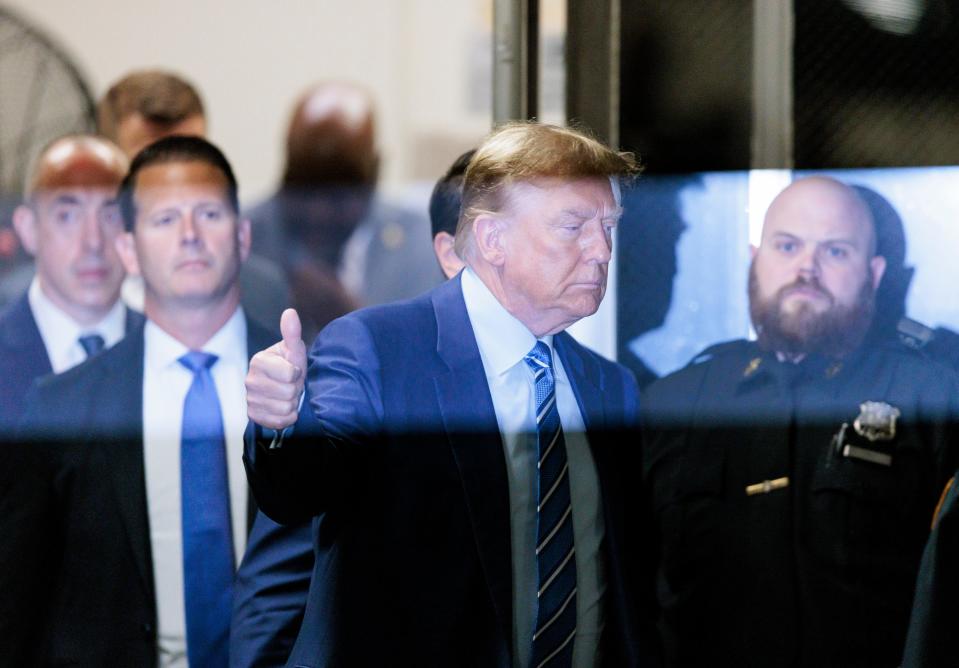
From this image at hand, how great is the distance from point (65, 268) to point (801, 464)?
43.6 inches

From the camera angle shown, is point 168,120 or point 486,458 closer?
point 486,458

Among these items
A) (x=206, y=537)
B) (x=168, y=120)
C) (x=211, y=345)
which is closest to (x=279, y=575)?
(x=206, y=537)

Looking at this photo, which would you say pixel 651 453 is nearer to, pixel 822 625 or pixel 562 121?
pixel 822 625

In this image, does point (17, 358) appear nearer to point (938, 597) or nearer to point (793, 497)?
point (793, 497)

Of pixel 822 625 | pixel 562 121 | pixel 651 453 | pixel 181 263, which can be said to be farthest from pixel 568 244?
pixel 822 625

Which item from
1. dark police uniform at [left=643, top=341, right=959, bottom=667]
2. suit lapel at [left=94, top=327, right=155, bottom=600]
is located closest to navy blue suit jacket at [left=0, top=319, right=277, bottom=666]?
suit lapel at [left=94, top=327, right=155, bottom=600]

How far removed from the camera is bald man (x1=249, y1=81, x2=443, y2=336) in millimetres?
1917

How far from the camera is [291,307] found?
6.31 ft

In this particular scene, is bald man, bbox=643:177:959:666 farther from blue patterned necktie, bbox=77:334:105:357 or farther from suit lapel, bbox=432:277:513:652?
blue patterned necktie, bbox=77:334:105:357

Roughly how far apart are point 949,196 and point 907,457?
40 centimetres

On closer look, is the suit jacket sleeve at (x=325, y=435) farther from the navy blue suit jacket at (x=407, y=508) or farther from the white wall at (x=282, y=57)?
the white wall at (x=282, y=57)

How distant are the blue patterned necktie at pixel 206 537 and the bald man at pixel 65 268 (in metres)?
0.19

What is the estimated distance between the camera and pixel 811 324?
1981 millimetres

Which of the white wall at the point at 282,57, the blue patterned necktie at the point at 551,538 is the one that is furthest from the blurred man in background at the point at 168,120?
the blue patterned necktie at the point at 551,538
